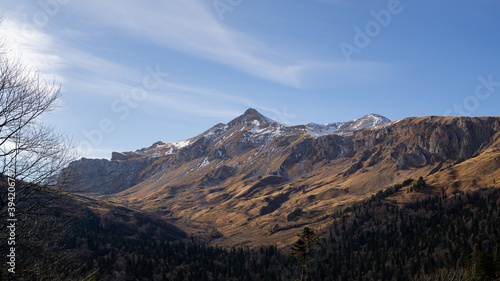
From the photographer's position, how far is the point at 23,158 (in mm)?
15961

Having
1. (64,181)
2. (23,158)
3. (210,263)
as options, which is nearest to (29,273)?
(64,181)

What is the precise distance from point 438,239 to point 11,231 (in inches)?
8500

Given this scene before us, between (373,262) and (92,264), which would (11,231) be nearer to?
(92,264)

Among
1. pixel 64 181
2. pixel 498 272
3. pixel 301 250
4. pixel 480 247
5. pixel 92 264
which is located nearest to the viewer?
pixel 64 181

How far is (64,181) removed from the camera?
17172 mm

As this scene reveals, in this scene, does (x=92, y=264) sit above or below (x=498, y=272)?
above

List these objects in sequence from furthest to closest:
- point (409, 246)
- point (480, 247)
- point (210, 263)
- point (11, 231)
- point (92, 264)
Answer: point (409, 246)
point (210, 263)
point (480, 247)
point (92, 264)
point (11, 231)

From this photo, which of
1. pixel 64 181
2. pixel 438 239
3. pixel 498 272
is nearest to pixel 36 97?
pixel 64 181

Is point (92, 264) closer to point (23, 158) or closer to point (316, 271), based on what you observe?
point (316, 271)

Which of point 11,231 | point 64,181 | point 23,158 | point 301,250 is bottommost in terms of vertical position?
point 301,250

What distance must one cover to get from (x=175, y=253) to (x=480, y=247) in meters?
163

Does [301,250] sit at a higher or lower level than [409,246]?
higher

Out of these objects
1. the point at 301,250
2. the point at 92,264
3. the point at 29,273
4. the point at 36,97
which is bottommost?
the point at 92,264

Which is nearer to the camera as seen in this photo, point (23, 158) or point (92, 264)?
point (23, 158)
